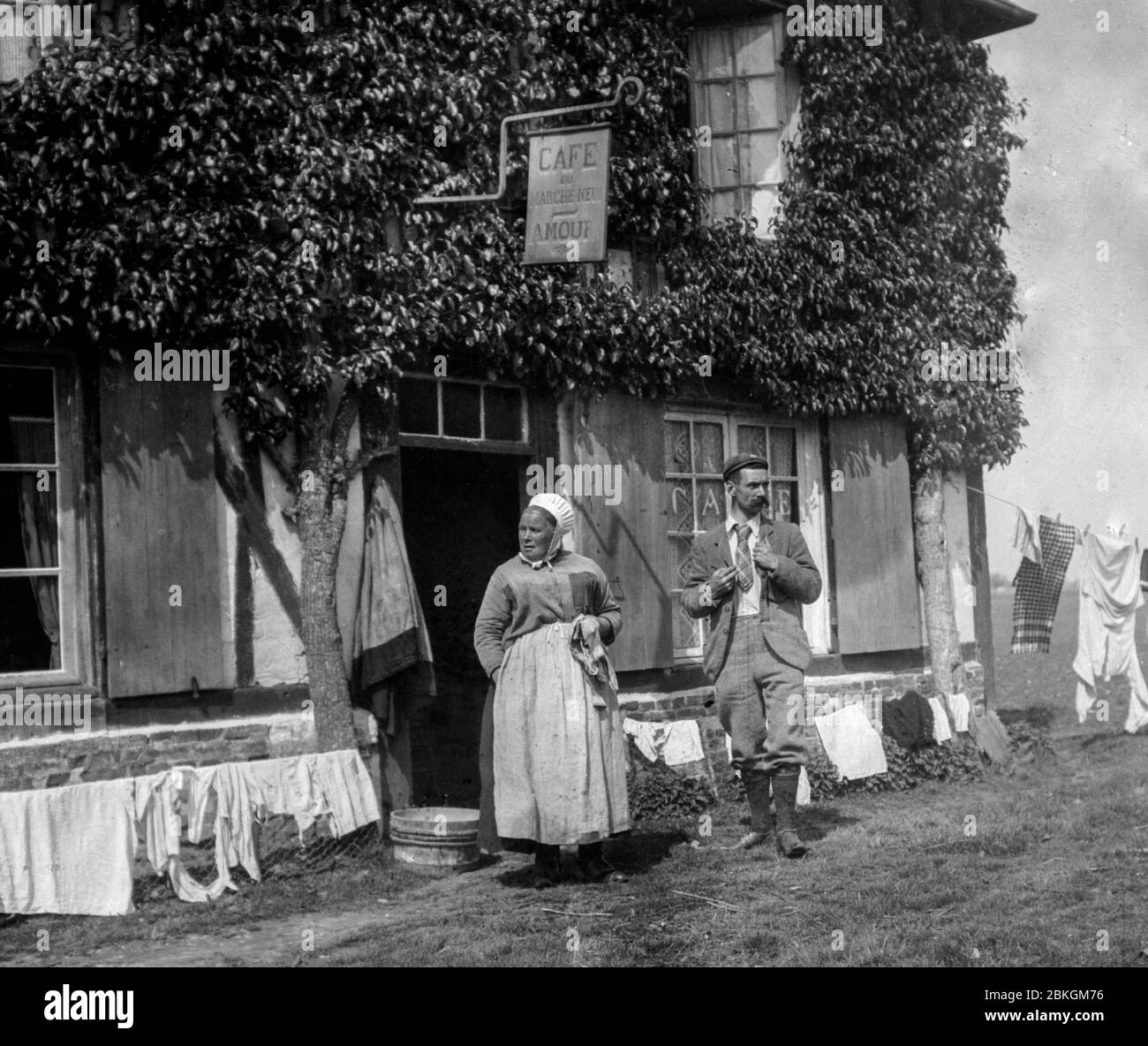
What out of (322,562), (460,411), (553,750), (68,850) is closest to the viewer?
(68,850)

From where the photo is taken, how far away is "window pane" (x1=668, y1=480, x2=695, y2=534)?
1039 centimetres

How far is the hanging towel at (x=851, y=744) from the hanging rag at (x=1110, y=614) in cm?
336

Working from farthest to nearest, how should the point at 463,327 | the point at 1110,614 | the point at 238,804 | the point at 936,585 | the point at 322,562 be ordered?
the point at 1110,614 < the point at 936,585 < the point at 463,327 < the point at 322,562 < the point at 238,804

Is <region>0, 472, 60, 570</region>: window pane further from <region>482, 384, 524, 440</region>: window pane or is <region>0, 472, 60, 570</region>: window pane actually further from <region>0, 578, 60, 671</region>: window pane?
<region>482, 384, 524, 440</region>: window pane

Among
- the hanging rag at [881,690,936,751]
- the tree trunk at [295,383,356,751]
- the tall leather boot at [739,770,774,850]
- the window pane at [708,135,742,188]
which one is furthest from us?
the hanging rag at [881,690,936,751]

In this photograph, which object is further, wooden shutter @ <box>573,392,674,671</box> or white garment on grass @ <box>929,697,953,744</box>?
white garment on grass @ <box>929,697,953,744</box>

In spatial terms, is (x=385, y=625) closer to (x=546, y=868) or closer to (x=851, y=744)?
(x=546, y=868)

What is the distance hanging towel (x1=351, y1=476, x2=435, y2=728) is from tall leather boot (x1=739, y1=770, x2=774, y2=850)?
1861mm

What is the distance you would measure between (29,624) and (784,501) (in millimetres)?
6030

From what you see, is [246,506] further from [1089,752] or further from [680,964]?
[1089,752]

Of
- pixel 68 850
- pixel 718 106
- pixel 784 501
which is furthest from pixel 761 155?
pixel 68 850

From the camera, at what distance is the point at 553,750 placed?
270 inches

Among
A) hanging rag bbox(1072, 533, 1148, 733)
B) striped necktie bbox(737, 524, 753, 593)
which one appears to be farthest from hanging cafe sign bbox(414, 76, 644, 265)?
hanging rag bbox(1072, 533, 1148, 733)
